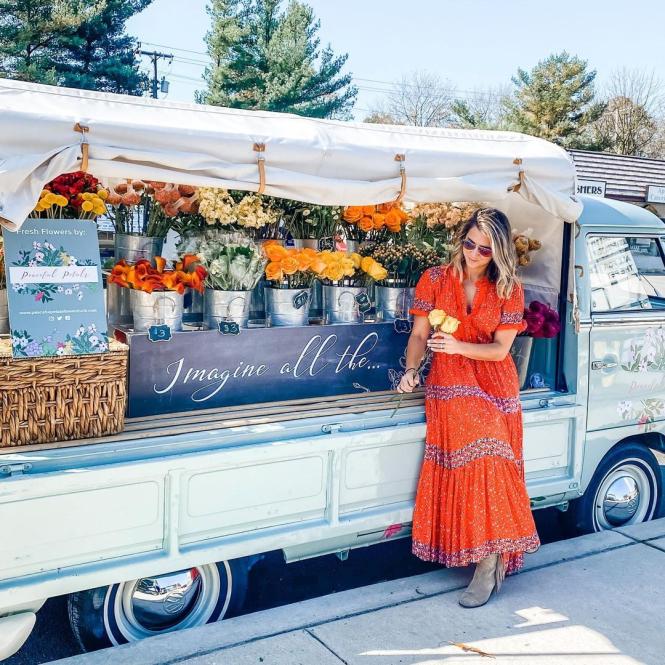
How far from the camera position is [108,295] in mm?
3801

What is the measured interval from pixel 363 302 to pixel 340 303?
16 centimetres

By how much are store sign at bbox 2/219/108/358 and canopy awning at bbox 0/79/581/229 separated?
0.33 m

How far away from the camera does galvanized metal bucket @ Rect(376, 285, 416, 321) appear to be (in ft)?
14.1

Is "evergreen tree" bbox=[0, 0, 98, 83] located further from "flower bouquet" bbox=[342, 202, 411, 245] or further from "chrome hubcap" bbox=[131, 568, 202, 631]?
"chrome hubcap" bbox=[131, 568, 202, 631]

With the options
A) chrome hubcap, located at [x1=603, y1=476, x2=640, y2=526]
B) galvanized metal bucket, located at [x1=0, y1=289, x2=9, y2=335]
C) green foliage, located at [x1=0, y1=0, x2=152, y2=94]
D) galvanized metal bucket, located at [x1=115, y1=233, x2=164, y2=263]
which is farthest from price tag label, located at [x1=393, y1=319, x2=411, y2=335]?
green foliage, located at [x1=0, y1=0, x2=152, y2=94]

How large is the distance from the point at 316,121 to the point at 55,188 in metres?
1.26

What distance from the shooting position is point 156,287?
3553 millimetres

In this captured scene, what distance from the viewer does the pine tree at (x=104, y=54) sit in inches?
930

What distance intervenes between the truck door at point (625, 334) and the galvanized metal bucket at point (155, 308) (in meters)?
2.35

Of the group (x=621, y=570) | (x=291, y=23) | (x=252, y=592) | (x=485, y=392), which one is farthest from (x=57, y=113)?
(x=291, y=23)

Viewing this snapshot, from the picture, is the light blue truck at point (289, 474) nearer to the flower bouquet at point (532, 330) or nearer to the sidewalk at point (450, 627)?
the flower bouquet at point (532, 330)

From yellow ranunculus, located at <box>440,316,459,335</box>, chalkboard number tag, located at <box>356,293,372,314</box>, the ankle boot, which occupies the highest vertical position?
chalkboard number tag, located at <box>356,293,372,314</box>

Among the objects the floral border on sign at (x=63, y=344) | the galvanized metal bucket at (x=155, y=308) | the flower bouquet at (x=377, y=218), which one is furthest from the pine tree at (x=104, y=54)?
the floral border on sign at (x=63, y=344)

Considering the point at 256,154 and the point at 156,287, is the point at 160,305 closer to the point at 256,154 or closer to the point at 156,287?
the point at 156,287
